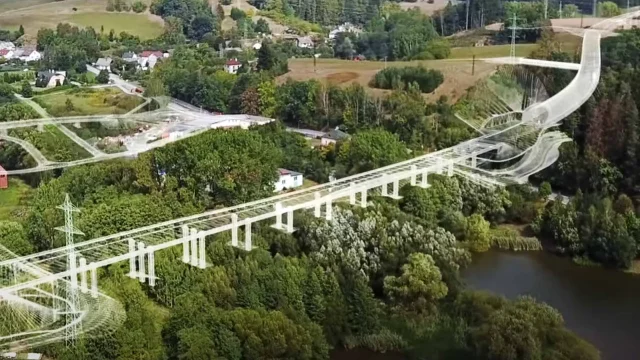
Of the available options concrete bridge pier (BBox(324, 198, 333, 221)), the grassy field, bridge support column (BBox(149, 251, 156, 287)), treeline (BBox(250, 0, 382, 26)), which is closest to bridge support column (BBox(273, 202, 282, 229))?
concrete bridge pier (BBox(324, 198, 333, 221))

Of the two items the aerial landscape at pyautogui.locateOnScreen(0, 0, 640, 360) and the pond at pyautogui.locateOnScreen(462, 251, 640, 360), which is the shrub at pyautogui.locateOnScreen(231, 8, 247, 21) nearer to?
the aerial landscape at pyautogui.locateOnScreen(0, 0, 640, 360)

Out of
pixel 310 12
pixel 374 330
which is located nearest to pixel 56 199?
pixel 374 330

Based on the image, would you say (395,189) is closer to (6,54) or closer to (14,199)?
(14,199)

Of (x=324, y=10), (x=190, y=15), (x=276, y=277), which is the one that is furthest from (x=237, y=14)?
(x=276, y=277)

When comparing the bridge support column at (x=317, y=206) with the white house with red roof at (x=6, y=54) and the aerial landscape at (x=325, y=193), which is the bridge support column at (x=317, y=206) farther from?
the white house with red roof at (x=6, y=54)

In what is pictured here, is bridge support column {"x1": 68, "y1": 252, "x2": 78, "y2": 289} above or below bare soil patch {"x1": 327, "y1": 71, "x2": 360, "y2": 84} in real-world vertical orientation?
below

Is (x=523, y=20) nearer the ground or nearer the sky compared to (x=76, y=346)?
nearer the sky

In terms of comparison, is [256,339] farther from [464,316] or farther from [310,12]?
[310,12]
